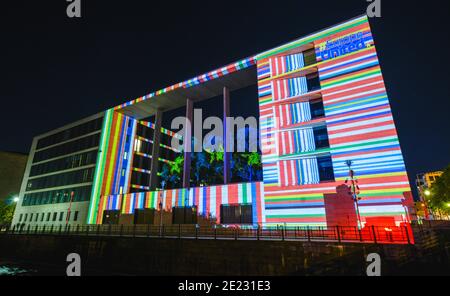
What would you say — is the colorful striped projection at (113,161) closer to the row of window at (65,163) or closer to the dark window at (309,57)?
the row of window at (65,163)

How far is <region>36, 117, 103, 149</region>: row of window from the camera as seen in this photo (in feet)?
156

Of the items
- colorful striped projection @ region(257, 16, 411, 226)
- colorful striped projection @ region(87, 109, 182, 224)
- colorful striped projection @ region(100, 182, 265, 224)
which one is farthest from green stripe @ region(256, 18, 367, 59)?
colorful striped projection @ region(87, 109, 182, 224)

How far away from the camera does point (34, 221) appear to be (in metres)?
49.8

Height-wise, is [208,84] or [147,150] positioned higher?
[208,84]

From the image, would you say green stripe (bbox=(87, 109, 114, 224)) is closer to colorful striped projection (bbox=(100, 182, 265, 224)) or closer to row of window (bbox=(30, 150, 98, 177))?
row of window (bbox=(30, 150, 98, 177))

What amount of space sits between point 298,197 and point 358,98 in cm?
1170

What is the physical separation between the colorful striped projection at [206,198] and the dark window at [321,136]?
8.41m

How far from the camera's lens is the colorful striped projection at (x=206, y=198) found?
92.1 feet

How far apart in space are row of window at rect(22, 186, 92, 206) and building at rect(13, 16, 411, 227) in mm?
304

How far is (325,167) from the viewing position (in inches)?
1087

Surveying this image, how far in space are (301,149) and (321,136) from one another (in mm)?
3529

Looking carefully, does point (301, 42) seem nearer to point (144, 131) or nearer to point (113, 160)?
point (144, 131)
